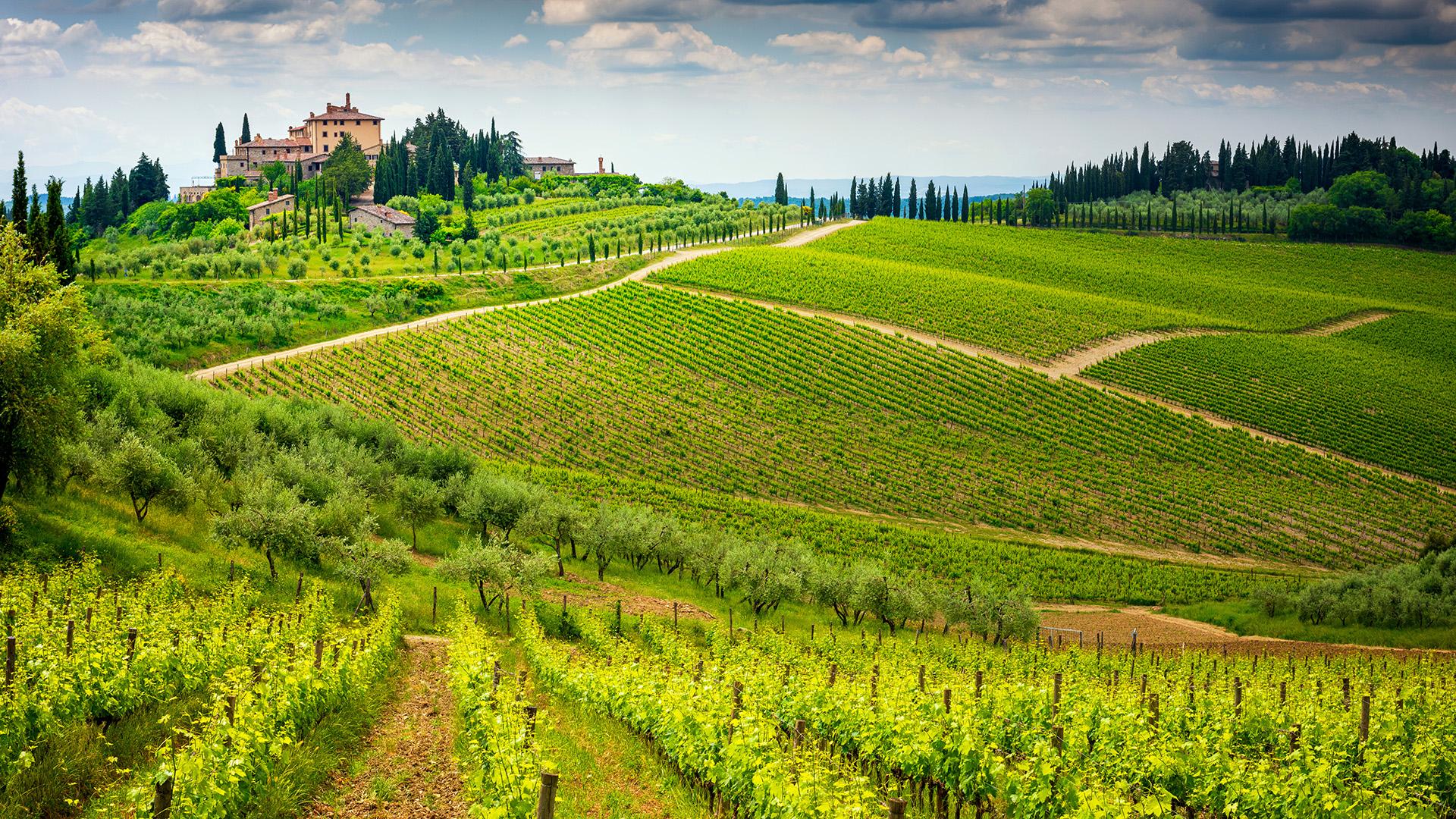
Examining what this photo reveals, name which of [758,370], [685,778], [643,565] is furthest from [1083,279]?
[685,778]

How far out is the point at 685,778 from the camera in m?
18.3

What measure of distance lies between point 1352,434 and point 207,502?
84.3 metres

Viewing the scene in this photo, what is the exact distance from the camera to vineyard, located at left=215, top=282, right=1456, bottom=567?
227ft

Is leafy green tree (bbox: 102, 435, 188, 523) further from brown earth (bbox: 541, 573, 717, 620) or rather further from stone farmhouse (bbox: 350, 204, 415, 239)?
stone farmhouse (bbox: 350, 204, 415, 239)

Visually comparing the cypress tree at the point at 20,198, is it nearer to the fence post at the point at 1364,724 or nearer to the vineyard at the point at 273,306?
the vineyard at the point at 273,306

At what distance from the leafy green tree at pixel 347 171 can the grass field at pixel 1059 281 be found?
75087 millimetres

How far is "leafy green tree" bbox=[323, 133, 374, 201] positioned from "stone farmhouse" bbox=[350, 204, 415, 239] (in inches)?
447

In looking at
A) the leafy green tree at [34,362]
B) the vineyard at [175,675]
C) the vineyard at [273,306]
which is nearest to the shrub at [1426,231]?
the vineyard at [273,306]

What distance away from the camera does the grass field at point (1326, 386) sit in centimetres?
8594

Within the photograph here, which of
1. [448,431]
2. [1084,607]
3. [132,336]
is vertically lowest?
[1084,607]

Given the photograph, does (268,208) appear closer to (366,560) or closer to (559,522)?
(559,522)

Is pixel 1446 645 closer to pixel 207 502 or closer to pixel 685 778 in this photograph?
pixel 685 778

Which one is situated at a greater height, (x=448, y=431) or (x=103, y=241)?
(x=103, y=241)

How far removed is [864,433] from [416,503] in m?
39.4
